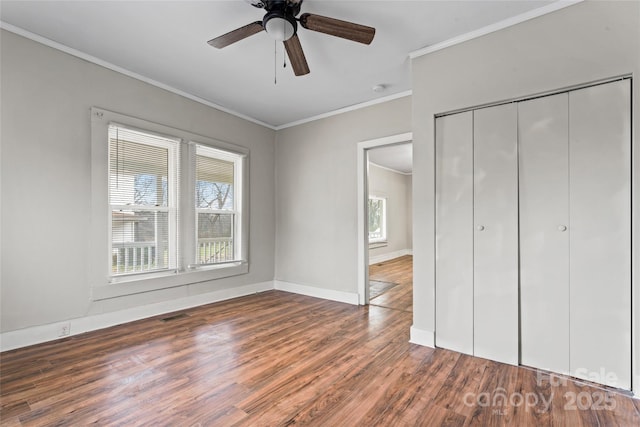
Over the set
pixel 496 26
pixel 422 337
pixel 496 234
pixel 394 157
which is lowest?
pixel 422 337

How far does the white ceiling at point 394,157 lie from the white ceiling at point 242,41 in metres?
2.61

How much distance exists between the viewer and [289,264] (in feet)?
16.3

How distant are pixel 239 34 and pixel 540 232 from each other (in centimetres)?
274

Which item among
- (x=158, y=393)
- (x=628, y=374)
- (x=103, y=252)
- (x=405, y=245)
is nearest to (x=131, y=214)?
(x=103, y=252)

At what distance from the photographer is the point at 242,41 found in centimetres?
275

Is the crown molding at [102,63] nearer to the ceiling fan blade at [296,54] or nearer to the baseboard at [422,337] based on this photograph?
the ceiling fan blade at [296,54]

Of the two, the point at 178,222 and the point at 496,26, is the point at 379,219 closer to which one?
the point at 178,222

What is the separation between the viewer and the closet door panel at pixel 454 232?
8.52ft

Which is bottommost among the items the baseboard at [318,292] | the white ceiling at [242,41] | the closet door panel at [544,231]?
the baseboard at [318,292]

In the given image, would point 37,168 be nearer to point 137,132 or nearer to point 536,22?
point 137,132

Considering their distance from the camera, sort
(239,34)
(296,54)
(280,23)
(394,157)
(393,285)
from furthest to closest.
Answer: (394,157)
(393,285)
(296,54)
(239,34)
(280,23)

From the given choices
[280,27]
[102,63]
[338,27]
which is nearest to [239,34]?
[280,27]

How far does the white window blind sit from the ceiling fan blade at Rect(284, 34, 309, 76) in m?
2.07

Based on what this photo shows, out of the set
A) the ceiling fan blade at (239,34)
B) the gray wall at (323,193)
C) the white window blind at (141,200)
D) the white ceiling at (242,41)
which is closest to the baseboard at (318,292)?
the gray wall at (323,193)
